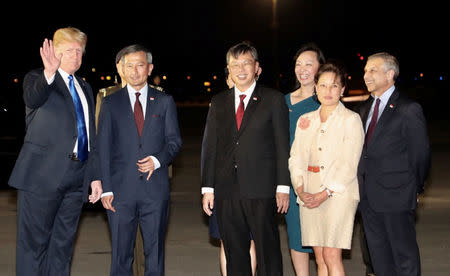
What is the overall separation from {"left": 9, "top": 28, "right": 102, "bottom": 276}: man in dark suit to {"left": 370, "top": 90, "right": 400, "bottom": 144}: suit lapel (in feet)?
7.59

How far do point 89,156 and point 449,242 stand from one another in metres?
5.27

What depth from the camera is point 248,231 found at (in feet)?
19.3

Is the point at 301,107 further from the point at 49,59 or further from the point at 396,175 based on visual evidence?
the point at 49,59

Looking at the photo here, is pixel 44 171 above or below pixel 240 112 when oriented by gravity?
below

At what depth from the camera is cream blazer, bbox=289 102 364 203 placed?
5703 millimetres

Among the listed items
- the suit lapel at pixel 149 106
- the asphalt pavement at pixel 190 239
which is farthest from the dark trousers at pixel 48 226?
the asphalt pavement at pixel 190 239

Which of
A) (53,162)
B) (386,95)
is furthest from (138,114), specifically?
(386,95)

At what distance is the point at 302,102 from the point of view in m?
6.73

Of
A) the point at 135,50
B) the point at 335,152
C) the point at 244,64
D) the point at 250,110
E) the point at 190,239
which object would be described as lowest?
the point at 190,239

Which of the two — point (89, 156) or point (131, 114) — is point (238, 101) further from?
point (89, 156)

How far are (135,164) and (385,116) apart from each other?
210cm

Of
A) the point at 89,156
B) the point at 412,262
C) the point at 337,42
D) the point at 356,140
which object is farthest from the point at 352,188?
the point at 337,42

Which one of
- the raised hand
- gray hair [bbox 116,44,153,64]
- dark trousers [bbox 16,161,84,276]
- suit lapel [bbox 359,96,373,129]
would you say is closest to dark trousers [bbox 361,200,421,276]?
suit lapel [bbox 359,96,373,129]

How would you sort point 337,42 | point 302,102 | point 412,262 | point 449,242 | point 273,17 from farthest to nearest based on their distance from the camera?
point 337,42, point 273,17, point 449,242, point 302,102, point 412,262
